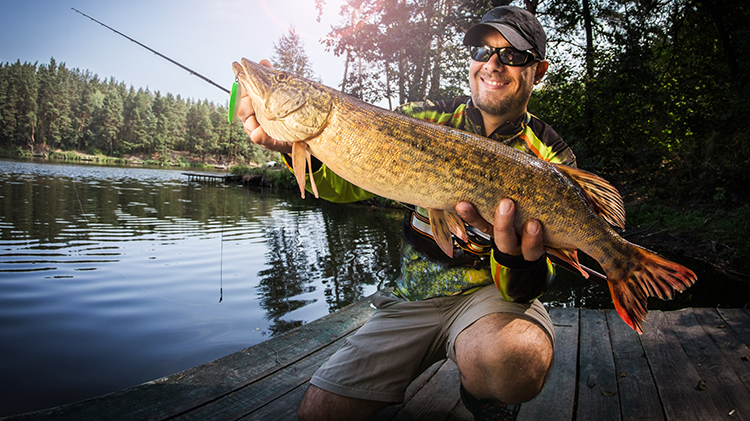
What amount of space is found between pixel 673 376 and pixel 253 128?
3425 mm

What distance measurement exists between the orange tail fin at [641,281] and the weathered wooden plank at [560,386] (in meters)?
0.87

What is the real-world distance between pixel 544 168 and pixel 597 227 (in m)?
0.39

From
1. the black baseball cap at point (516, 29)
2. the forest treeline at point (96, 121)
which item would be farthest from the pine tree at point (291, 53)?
the black baseball cap at point (516, 29)

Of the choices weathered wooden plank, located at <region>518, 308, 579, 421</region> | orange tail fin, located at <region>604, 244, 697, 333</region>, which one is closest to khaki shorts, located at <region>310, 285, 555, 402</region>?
orange tail fin, located at <region>604, 244, 697, 333</region>

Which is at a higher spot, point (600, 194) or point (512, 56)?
point (512, 56)

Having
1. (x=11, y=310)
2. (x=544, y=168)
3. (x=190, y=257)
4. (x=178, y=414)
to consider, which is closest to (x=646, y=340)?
(x=544, y=168)

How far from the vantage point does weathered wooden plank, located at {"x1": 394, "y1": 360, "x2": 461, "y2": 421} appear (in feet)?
7.60

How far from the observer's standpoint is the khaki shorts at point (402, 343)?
83.6 inches

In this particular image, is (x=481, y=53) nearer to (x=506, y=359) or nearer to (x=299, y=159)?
(x=299, y=159)

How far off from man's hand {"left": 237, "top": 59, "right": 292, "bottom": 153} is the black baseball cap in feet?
4.73

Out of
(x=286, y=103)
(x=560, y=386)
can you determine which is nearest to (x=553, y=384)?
(x=560, y=386)

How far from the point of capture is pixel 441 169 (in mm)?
1987

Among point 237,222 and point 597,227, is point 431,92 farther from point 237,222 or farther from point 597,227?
point 597,227

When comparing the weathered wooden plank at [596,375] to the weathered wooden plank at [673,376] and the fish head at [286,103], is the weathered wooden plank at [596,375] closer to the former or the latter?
the weathered wooden plank at [673,376]
